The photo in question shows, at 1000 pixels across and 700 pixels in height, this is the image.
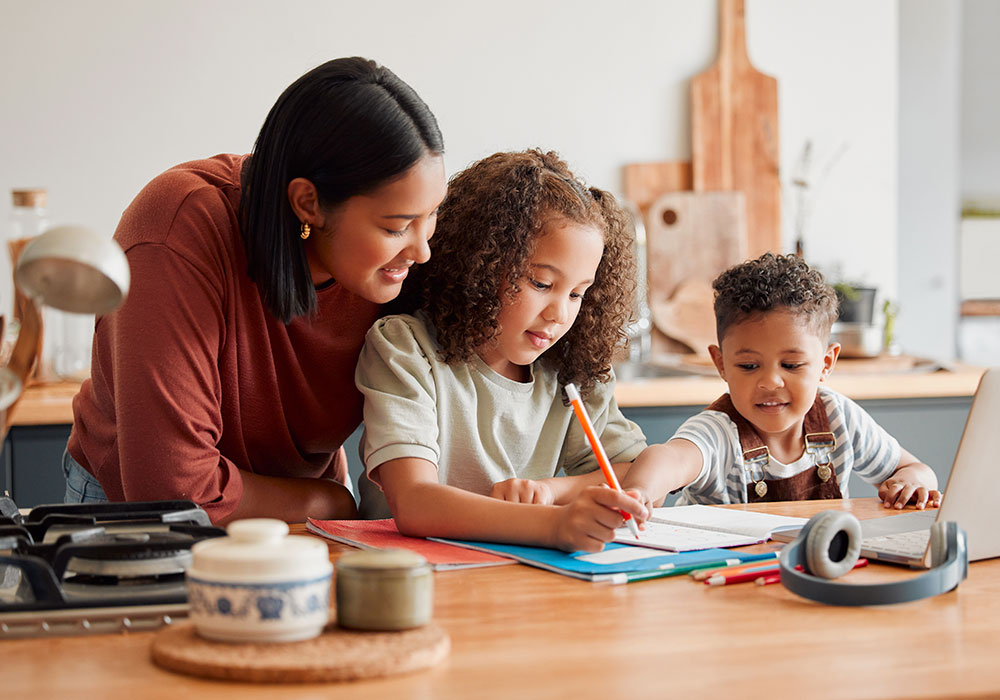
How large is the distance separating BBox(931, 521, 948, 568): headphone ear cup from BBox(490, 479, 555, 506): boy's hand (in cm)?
45

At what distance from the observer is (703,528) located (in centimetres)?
122

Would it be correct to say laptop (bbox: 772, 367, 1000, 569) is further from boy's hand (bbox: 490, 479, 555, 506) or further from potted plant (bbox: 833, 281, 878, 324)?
potted plant (bbox: 833, 281, 878, 324)

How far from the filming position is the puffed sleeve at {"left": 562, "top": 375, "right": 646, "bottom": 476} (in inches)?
60.1

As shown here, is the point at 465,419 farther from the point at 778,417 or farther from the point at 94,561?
the point at 94,561

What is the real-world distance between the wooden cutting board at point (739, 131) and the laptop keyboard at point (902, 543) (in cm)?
208

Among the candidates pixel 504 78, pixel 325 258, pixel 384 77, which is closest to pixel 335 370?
pixel 325 258

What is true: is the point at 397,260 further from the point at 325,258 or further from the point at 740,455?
the point at 740,455

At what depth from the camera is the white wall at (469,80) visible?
2.88m

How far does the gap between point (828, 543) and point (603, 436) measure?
61 centimetres

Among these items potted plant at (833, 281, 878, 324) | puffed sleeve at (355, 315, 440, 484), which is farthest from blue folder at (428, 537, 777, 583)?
potted plant at (833, 281, 878, 324)

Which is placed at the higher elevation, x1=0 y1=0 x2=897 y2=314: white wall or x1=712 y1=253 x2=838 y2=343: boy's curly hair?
x1=0 y1=0 x2=897 y2=314: white wall

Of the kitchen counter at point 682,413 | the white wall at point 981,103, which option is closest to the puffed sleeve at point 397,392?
the kitchen counter at point 682,413

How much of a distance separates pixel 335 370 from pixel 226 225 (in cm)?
24

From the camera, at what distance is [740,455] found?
64.4 inches
